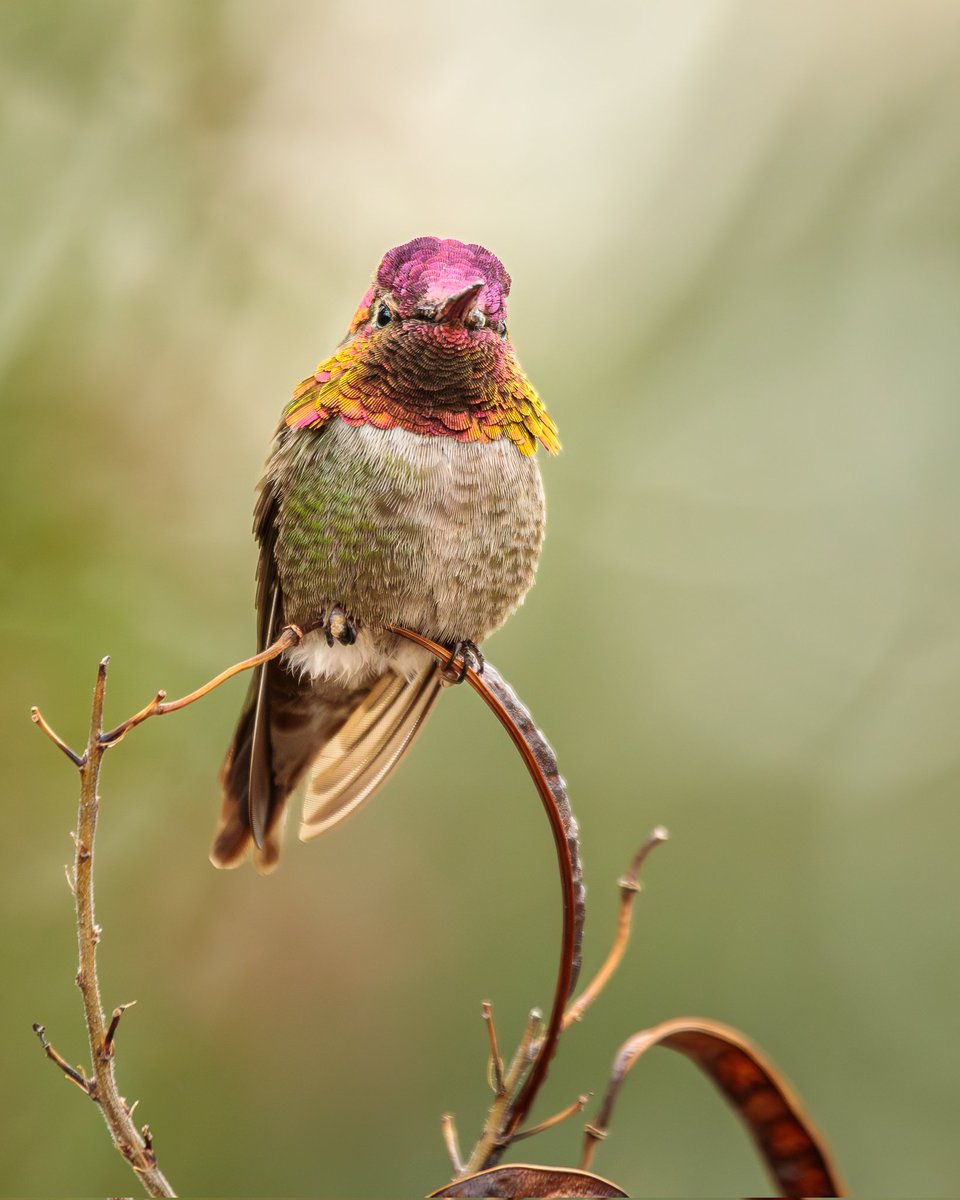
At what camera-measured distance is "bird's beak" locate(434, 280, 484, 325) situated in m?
1.26

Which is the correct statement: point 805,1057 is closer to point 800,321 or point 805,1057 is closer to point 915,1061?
point 915,1061

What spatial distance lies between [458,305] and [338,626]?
53 cm

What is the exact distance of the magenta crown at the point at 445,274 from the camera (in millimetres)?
1364

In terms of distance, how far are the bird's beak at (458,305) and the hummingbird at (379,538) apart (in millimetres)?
68

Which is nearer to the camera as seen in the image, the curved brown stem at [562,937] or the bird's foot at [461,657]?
the curved brown stem at [562,937]

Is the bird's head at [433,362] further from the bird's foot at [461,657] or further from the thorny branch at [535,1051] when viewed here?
the thorny branch at [535,1051]

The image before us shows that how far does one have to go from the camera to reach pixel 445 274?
1.37 metres

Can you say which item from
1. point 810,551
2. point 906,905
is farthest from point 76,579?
point 906,905

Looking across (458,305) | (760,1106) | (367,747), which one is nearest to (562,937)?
(760,1106)

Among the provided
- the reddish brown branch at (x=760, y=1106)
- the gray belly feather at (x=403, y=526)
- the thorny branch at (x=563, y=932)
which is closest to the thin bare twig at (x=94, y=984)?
the thorny branch at (x=563, y=932)

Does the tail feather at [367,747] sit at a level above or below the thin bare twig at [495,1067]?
above

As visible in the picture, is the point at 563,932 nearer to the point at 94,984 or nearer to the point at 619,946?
the point at 619,946

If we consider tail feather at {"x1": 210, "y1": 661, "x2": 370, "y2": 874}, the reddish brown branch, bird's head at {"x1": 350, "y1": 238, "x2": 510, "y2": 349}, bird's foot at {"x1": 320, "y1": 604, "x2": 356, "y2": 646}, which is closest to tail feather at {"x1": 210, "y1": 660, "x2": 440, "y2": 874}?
tail feather at {"x1": 210, "y1": 661, "x2": 370, "y2": 874}

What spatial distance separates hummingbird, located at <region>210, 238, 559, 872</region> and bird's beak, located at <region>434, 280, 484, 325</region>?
0.22 feet
